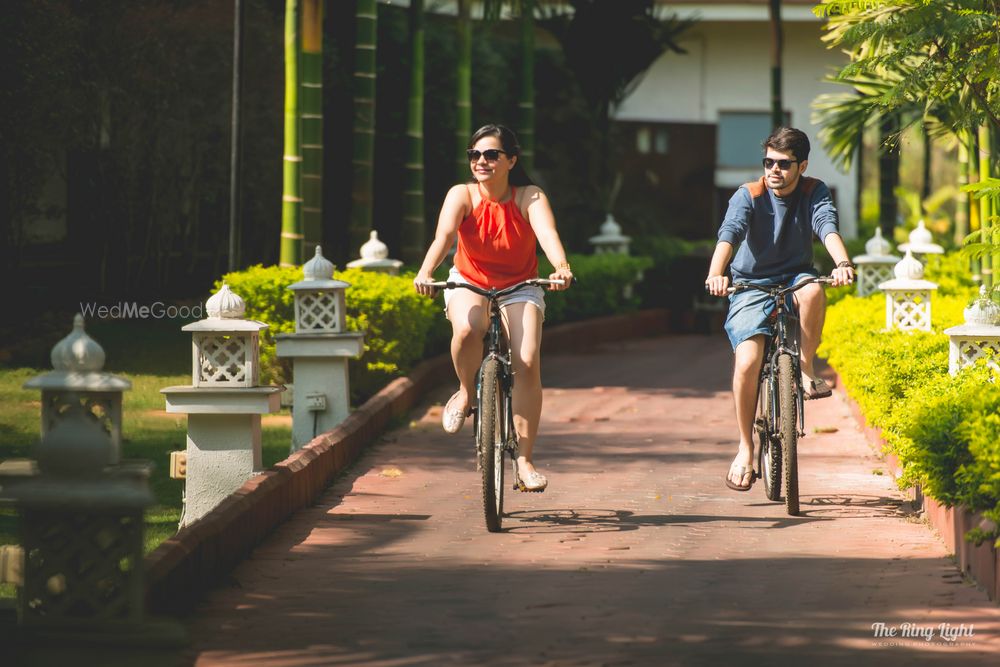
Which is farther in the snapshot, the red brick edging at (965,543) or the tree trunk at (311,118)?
the tree trunk at (311,118)

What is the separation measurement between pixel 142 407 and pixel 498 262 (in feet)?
18.8

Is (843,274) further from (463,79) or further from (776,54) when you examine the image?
(776,54)

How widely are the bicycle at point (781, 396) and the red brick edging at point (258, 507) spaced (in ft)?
8.01

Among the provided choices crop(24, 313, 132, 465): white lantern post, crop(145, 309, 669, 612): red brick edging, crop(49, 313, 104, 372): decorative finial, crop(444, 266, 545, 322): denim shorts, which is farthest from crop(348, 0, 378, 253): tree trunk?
crop(49, 313, 104, 372): decorative finial

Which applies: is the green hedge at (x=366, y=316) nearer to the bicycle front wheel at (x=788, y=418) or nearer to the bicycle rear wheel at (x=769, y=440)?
the bicycle rear wheel at (x=769, y=440)

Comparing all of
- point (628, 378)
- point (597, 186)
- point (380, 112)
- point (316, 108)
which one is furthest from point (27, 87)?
point (597, 186)

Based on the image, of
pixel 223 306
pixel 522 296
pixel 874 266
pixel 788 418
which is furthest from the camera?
pixel 874 266

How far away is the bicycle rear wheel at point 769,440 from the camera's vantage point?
846cm

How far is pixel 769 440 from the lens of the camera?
8516mm

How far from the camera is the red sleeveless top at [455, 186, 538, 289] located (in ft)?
27.9

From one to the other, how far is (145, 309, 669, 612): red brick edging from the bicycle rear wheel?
2439mm

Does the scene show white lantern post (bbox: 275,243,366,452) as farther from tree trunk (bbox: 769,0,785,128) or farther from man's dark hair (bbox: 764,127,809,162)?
tree trunk (bbox: 769,0,785,128)

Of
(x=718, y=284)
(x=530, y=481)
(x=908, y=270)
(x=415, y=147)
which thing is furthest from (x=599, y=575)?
(x=415, y=147)

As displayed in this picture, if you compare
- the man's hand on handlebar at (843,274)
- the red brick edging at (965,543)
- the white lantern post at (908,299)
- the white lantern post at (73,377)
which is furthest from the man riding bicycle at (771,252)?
the white lantern post at (908,299)
